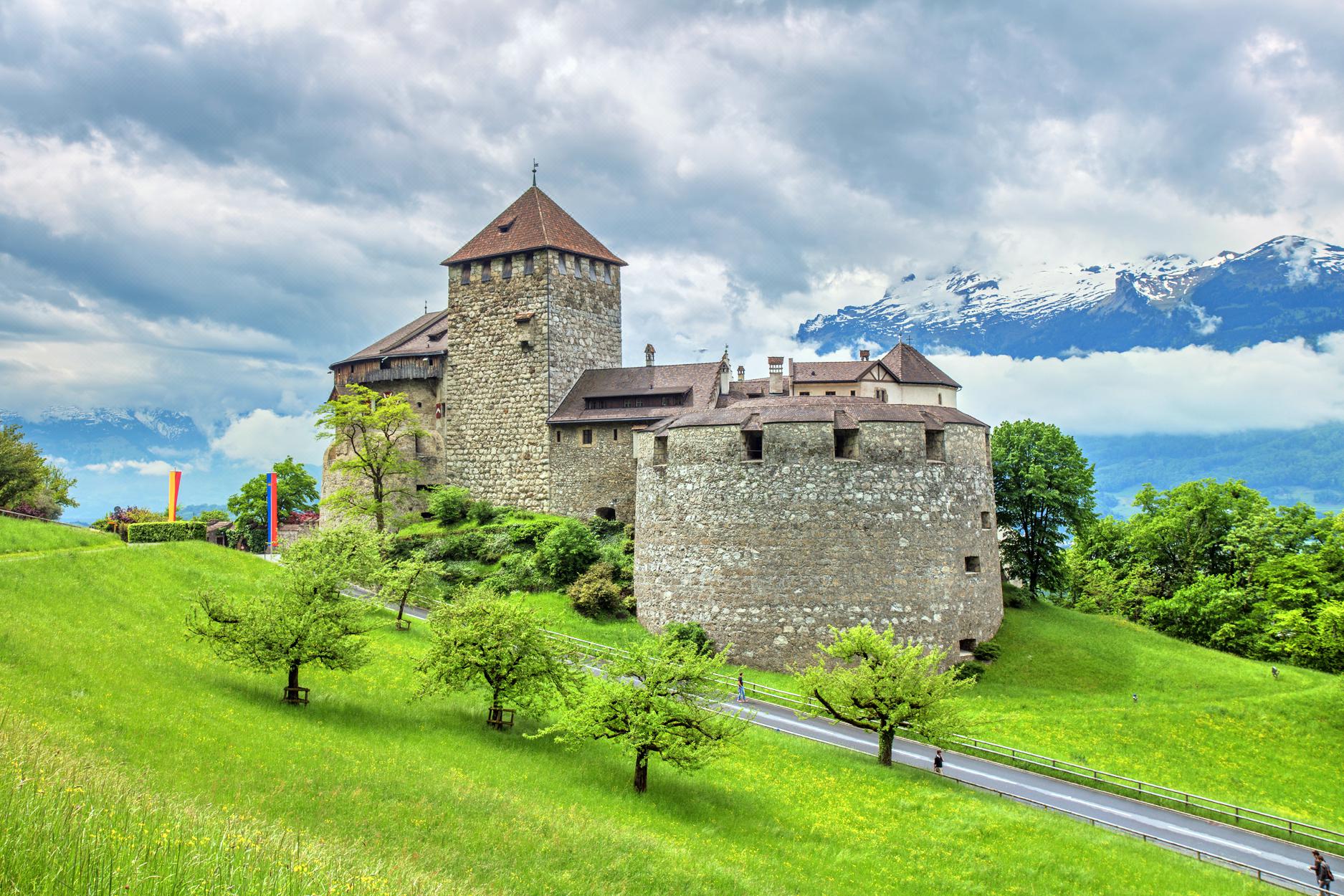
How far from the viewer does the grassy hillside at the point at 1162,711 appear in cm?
2997

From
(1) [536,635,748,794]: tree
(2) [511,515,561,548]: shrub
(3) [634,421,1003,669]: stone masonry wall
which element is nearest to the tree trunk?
(1) [536,635,748,794]: tree

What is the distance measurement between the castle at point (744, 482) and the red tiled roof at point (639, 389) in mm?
127

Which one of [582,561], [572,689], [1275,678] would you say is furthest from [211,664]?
[1275,678]

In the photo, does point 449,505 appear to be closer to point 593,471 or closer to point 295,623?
point 593,471

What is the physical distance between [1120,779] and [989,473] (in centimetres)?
1673

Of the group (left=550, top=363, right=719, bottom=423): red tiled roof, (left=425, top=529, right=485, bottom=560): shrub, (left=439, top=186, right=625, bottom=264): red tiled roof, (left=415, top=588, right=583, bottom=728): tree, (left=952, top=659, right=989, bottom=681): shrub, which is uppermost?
(left=439, top=186, right=625, bottom=264): red tiled roof

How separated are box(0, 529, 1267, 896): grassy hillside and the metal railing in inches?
155

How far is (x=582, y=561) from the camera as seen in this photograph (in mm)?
44156

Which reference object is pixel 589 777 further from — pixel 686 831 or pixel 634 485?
pixel 634 485

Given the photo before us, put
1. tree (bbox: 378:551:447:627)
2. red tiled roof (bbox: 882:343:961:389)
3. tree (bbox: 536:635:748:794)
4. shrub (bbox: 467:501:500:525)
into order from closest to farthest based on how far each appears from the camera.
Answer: tree (bbox: 536:635:748:794) → tree (bbox: 378:551:447:627) → shrub (bbox: 467:501:500:525) → red tiled roof (bbox: 882:343:961:389)

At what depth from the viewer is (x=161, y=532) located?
4122cm

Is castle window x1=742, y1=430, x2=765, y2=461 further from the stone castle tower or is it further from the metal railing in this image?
the stone castle tower

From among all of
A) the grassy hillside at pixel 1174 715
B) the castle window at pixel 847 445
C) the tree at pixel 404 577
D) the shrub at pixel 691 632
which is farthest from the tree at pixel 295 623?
the castle window at pixel 847 445

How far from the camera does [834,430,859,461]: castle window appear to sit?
125 feet
